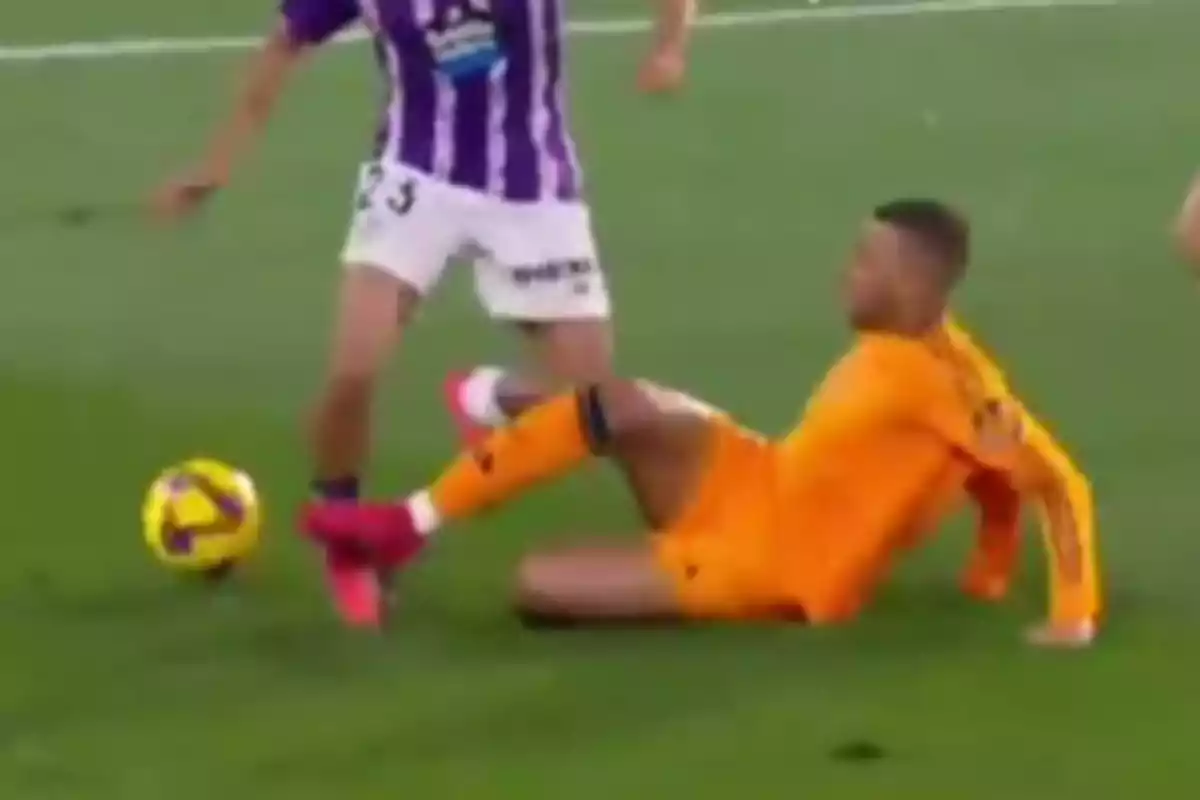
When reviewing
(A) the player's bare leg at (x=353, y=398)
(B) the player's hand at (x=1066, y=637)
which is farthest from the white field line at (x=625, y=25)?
(B) the player's hand at (x=1066, y=637)

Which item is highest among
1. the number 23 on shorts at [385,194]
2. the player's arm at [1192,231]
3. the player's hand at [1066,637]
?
the player's arm at [1192,231]

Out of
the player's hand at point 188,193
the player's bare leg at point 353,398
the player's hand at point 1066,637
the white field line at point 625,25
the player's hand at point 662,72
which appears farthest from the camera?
the white field line at point 625,25

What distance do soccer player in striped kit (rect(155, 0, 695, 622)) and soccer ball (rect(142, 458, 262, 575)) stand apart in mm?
164

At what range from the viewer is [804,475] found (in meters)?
5.27

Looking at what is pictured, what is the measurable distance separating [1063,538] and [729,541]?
0.55 metres

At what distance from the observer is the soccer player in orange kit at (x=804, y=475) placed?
522cm

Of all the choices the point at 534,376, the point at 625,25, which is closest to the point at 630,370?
the point at 534,376

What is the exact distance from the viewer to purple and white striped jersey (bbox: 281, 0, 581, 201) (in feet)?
17.6

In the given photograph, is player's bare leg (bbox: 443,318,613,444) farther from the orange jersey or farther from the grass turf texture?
the orange jersey

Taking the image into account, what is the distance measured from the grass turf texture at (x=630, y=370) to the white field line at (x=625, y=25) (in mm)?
146

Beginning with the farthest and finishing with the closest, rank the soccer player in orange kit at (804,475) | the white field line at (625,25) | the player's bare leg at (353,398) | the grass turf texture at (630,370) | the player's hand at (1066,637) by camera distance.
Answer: the white field line at (625,25), the player's bare leg at (353,398), the soccer player in orange kit at (804,475), the player's hand at (1066,637), the grass turf texture at (630,370)

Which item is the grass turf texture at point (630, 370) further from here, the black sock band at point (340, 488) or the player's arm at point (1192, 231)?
the player's arm at point (1192, 231)

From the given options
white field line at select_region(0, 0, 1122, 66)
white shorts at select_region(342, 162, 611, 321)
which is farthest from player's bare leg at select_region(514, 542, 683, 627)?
white field line at select_region(0, 0, 1122, 66)

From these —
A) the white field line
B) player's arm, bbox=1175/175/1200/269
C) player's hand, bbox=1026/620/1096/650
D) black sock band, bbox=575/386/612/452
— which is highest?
player's arm, bbox=1175/175/1200/269
